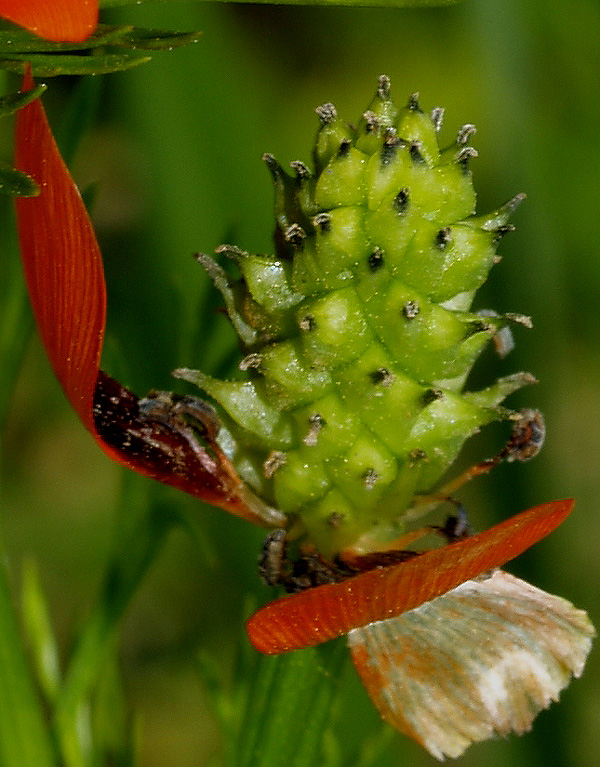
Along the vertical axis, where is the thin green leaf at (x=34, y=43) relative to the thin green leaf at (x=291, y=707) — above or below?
above

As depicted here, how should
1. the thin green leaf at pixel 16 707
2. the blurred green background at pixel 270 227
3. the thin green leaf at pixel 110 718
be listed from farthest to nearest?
the blurred green background at pixel 270 227 < the thin green leaf at pixel 110 718 < the thin green leaf at pixel 16 707

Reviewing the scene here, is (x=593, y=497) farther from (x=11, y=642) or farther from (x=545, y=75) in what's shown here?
(x=11, y=642)

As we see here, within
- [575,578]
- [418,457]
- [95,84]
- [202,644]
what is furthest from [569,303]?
[418,457]

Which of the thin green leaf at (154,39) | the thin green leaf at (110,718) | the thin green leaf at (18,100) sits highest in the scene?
the thin green leaf at (154,39)

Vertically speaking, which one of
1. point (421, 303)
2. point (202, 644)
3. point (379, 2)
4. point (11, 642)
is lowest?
point (202, 644)

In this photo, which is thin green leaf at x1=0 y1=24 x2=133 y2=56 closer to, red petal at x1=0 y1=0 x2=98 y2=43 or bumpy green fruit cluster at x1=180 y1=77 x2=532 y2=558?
red petal at x1=0 y1=0 x2=98 y2=43

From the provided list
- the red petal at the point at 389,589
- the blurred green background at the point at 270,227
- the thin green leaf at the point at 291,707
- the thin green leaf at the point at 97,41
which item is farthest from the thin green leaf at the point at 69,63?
the blurred green background at the point at 270,227

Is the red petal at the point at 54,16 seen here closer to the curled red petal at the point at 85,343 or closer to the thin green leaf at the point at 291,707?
the curled red petal at the point at 85,343
